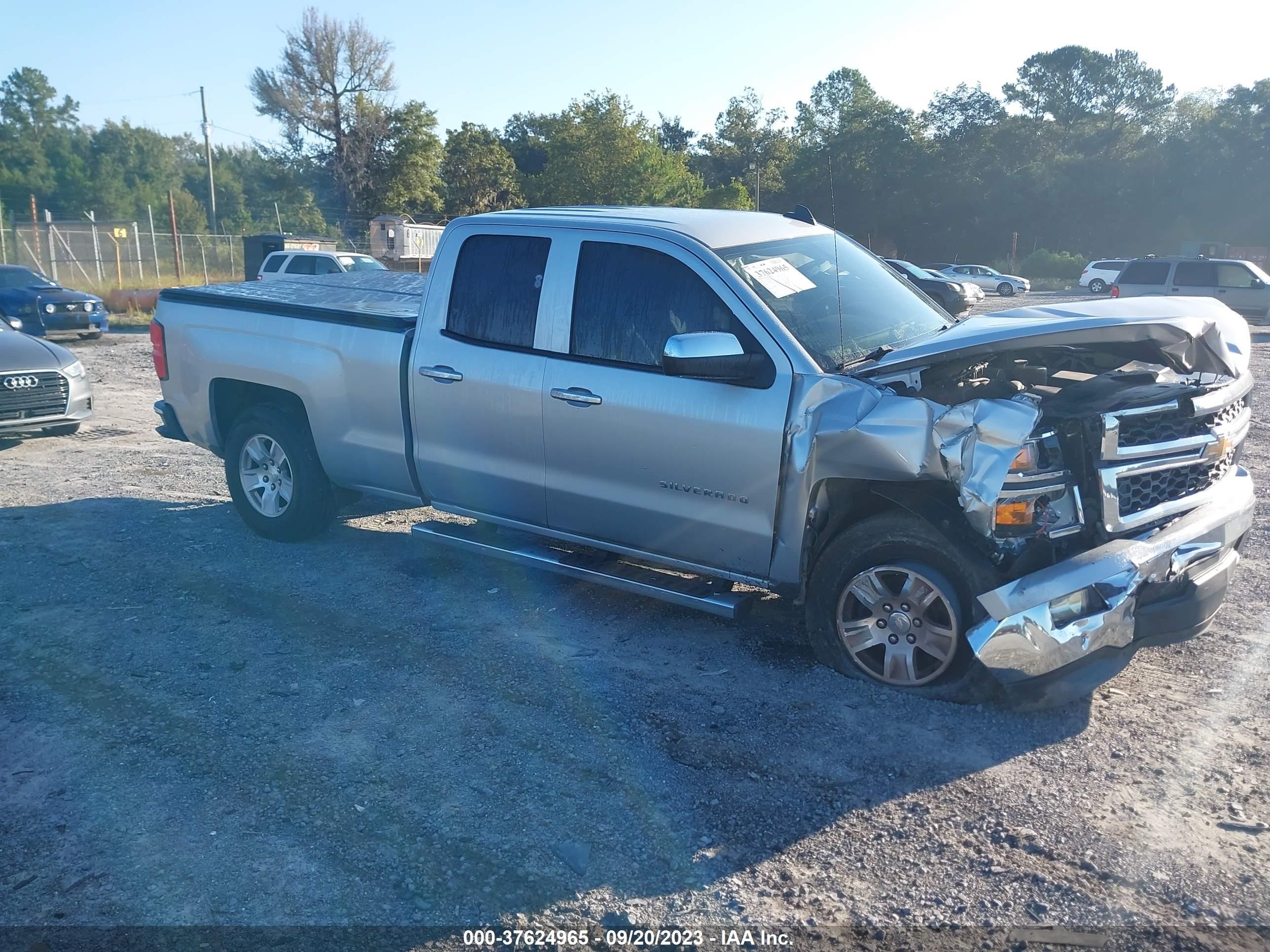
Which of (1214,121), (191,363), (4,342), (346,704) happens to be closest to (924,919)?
(346,704)

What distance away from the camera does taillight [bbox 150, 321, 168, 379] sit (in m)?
6.92

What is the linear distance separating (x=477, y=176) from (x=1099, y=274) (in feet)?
95.7

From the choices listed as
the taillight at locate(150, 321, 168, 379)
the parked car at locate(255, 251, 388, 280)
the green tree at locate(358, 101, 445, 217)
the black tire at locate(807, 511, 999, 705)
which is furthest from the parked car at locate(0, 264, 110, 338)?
the green tree at locate(358, 101, 445, 217)

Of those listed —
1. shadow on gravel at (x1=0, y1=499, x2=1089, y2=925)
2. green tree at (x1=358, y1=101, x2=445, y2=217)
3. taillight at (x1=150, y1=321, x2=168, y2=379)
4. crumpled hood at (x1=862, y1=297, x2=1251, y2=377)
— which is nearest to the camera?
shadow on gravel at (x1=0, y1=499, x2=1089, y2=925)

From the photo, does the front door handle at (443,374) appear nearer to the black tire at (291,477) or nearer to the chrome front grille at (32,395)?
the black tire at (291,477)

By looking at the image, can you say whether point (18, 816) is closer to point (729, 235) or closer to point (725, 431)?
point (725, 431)

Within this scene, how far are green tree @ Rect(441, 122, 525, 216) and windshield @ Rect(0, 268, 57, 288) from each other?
31408mm

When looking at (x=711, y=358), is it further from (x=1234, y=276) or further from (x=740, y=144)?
(x=740, y=144)

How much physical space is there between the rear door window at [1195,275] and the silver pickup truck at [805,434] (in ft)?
72.3

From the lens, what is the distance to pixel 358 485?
6305mm

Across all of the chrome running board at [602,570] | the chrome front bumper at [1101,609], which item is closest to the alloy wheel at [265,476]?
the chrome running board at [602,570]

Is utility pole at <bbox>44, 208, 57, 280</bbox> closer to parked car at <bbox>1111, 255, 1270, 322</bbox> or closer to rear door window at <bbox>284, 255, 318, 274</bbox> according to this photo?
rear door window at <bbox>284, 255, 318, 274</bbox>

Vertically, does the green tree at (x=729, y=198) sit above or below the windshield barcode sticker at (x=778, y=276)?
above

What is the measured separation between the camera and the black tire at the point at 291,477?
6434 mm
